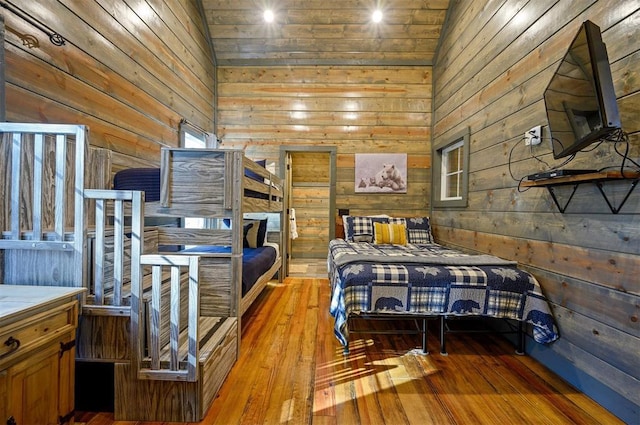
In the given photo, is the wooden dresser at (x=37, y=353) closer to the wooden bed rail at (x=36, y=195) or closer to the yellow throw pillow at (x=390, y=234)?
the wooden bed rail at (x=36, y=195)

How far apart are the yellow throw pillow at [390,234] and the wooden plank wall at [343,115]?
56 centimetres

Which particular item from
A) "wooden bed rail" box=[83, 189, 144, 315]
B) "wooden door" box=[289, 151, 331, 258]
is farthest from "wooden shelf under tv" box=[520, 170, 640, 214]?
"wooden door" box=[289, 151, 331, 258]

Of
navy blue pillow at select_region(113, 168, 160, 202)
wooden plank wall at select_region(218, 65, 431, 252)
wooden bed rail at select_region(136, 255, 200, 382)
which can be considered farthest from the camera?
wooden plank wall at select_region(218, 65, 431, 252)

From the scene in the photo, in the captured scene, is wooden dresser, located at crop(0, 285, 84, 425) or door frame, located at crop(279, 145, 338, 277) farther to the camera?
door frame, located at crop(279, 145, 338, 277)

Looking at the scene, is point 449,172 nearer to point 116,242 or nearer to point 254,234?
point 254,234

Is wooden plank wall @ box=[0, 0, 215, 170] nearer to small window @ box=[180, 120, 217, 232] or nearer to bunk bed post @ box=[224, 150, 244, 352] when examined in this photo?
small window @ box=[180, 120, 217, 232]

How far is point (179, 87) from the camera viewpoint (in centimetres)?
321

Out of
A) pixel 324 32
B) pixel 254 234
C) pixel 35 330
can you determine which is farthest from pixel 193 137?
pixel 35 330

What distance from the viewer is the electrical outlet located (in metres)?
2.03

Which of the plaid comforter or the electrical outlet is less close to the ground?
the electrical outlet

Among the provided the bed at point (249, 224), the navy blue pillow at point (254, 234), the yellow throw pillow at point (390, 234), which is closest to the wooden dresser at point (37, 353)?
the bed at point (249, 224)

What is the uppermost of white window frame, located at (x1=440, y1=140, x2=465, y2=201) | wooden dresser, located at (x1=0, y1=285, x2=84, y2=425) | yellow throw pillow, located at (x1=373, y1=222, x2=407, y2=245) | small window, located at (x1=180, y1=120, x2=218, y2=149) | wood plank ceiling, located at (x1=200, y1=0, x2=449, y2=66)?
wood plank ceiling, located at (x1=200, y1=0, x2=449, y2=66)

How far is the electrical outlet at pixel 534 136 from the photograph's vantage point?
2.03 metres

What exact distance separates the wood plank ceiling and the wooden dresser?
3.78 meters
